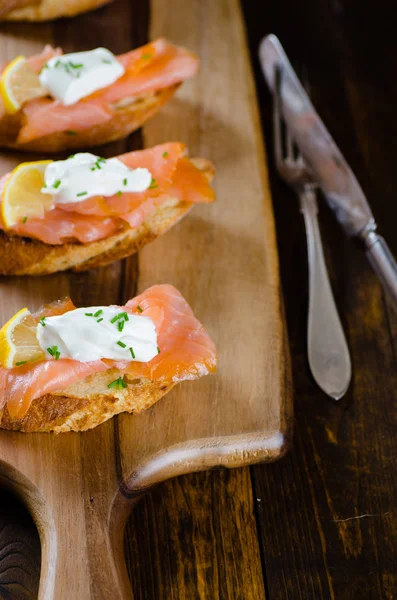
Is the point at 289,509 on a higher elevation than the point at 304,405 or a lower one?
lower

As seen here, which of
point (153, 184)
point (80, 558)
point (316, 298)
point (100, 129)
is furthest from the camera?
point (100, 129)

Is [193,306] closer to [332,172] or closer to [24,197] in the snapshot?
[24,197]

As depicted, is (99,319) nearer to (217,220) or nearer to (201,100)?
(217,220)

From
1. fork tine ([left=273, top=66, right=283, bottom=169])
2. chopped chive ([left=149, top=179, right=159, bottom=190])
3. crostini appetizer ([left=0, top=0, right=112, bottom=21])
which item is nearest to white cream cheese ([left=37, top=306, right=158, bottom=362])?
chopped chive ([left=149, top=179, right=159, bottom=190])

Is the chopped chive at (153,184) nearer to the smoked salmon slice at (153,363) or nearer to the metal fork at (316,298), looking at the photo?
the smoked salmon slice at (153,363)

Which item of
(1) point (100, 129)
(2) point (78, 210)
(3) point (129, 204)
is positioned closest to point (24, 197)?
(2) point (78, 210)

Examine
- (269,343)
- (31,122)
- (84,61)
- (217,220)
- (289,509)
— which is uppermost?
(84,61)

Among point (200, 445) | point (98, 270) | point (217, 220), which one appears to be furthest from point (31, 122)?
point (200, 445)
